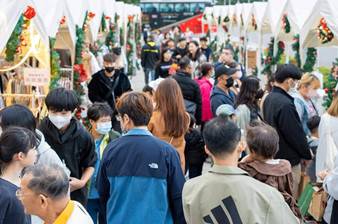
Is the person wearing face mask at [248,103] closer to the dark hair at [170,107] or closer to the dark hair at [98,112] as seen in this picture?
the dark hair at [170,107]

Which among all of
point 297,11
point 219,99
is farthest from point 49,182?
point 297,11

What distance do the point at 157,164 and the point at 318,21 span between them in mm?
7240

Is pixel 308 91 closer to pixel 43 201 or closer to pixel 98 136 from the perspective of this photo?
pixel 98 136

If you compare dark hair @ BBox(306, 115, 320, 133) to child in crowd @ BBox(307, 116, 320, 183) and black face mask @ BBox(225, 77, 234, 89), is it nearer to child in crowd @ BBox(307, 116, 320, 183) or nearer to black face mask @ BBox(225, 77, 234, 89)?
child in crowd @ BBox(307, 116, 320, 183)

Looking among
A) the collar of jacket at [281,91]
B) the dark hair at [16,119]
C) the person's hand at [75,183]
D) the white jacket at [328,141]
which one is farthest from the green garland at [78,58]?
the dark hair at [16,119]

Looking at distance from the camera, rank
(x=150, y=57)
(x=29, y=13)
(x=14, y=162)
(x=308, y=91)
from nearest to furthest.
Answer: (x=14, y=162), (x=308, y=91), (x=29, y=13), (x=150, y=57)

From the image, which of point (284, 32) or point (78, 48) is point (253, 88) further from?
point (284, 32)

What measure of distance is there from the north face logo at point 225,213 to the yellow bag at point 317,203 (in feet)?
8.97

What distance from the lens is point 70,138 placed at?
537cm

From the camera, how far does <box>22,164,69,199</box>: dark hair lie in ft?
10.6

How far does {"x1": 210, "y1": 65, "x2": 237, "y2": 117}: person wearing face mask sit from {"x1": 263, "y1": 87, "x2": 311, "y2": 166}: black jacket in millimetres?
1637

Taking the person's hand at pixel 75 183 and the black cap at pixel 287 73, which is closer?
the person's hand at pixel 75 183

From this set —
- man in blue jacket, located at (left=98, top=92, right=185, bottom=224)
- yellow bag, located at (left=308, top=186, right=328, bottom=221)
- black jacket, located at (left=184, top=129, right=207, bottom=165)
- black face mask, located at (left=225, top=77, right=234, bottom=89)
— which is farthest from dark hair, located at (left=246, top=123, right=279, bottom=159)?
black face mask, located at (left=225, top=77, right=234, bottom=89)

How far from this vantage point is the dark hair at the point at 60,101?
206 inches
